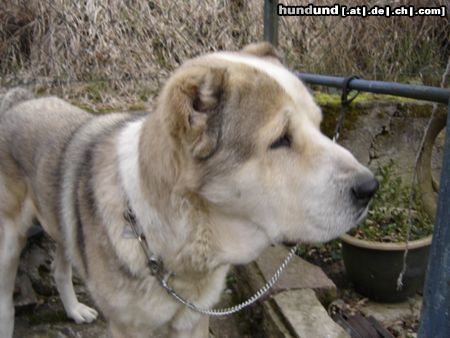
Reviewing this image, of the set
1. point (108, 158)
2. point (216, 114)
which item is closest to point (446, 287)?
point (216, 114)

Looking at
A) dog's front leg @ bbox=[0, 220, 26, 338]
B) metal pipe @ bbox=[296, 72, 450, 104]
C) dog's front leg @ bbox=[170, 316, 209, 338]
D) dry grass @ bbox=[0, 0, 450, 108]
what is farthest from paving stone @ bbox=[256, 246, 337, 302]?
dry grass @ bbox=[0, 0, 450, 108]

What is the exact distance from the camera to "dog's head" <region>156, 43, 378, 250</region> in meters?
1.82

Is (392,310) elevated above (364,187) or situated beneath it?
situated beneath

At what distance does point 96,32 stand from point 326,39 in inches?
104

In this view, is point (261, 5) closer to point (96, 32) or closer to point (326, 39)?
point (326, 39)

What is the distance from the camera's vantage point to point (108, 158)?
235 centimetres

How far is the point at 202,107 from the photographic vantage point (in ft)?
6.16

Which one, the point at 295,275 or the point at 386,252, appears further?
the point at 386,252

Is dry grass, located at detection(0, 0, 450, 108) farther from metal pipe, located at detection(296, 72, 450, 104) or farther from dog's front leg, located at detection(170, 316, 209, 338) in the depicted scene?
metal pipe, located at detection(296, 72, 450, 104)

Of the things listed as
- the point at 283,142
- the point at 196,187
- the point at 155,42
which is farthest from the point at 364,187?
the point at 155,42

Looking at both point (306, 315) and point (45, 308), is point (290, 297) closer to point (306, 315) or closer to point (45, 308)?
point (306, 315)

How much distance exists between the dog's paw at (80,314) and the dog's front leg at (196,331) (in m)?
0.99

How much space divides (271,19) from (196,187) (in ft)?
6.97

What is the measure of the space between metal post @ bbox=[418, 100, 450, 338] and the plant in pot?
175cm
